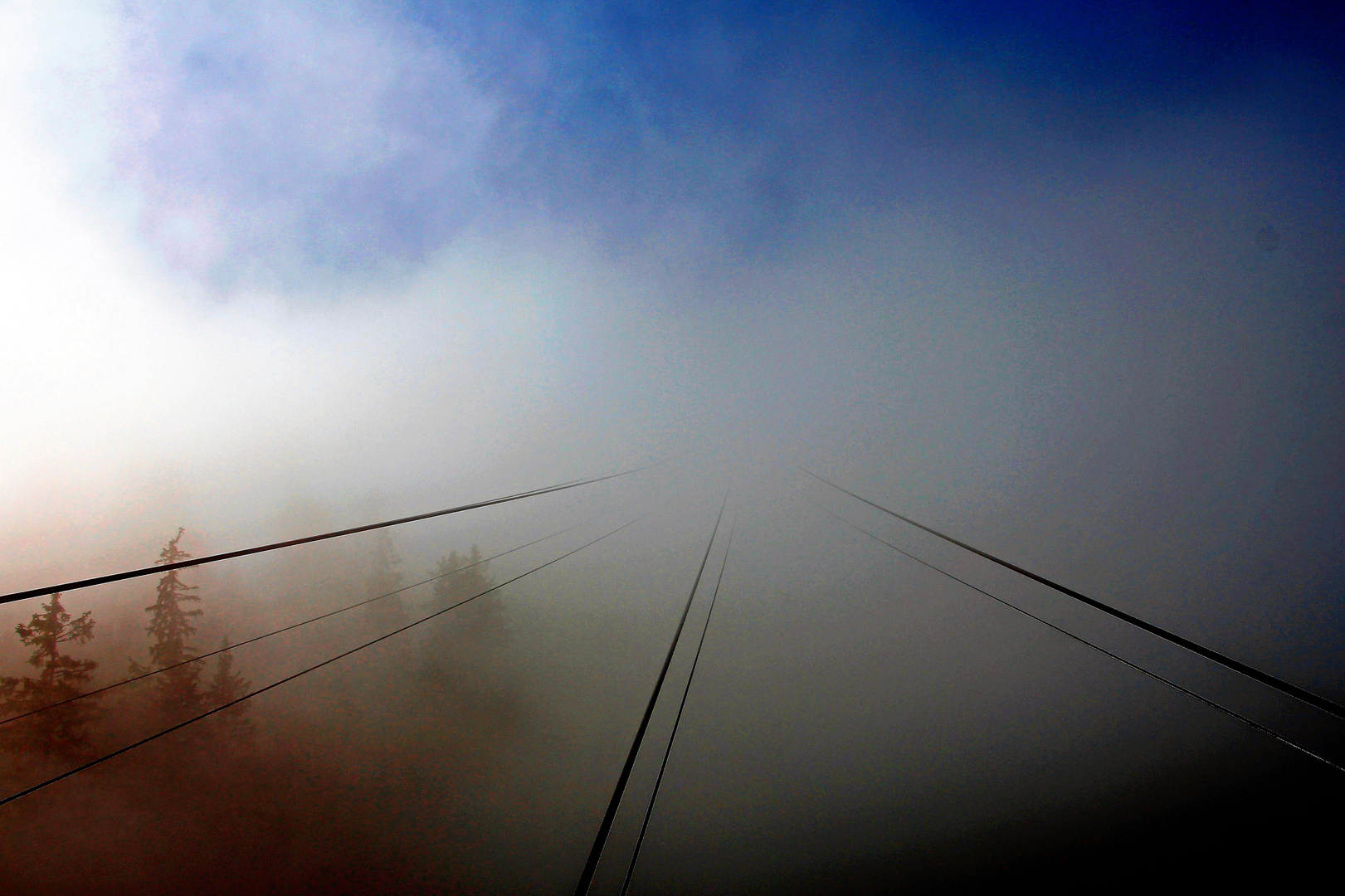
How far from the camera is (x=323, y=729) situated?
101 inches

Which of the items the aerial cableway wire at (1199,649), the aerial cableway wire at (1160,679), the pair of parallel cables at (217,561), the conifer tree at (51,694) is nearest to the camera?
the pair of parallel cables at (217,561)

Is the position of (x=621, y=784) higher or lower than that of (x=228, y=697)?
higher

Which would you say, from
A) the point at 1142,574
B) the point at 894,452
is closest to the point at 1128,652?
the point at 1142,574

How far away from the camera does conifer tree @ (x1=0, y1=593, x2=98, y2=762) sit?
349 cm

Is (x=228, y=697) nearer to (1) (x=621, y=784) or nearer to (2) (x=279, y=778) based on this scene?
(2) (x=279, y=778)

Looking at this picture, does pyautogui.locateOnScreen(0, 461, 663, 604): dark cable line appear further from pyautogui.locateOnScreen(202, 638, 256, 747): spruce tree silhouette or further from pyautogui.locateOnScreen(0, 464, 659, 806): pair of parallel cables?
pyautogui.locateOnScreen(202, 638, 256, 747): spruce tree silhouette

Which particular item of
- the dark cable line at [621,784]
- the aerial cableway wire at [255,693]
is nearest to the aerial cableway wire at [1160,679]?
the dark cable line at [621,784]

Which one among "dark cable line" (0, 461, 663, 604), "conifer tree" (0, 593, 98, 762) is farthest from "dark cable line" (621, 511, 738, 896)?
"conifer tree" (0, 593, 98, 762)

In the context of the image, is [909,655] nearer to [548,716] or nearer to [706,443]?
[548,716]

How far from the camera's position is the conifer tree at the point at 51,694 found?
11.4ft

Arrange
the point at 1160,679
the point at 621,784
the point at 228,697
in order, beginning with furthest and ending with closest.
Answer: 1. the point at 228,697
2. the point at 1160,679
3. the point at 621,784

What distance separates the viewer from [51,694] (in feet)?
14.9

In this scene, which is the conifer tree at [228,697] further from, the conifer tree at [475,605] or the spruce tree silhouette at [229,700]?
the conifer tree at [475,605]

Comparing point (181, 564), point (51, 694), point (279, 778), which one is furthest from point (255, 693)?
point (51, 694)
